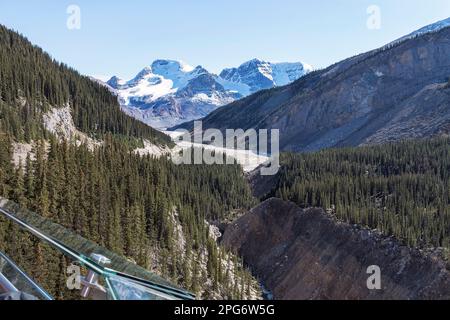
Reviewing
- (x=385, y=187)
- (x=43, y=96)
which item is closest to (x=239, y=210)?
(x=385, y=187)

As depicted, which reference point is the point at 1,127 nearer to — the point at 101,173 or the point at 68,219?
the point at 101,173

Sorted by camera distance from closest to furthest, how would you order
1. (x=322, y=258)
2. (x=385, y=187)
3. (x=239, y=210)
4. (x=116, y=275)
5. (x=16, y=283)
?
1. (x=116, y=275)
2. (x=16, y=283)
3. (x=322, y=258)
4. (x=385, y=187)
5. (x=239, y=210)

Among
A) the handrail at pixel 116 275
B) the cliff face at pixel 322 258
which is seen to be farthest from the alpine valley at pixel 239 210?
the handrail at pixel 116 275

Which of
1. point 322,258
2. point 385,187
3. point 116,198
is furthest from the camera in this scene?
point 385,187

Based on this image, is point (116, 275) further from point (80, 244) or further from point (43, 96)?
point (43, 96)

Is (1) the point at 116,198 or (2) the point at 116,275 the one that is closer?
(2) the point at 116,275

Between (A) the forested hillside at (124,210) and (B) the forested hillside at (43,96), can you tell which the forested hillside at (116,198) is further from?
(B) the forested hillside at (43,96)

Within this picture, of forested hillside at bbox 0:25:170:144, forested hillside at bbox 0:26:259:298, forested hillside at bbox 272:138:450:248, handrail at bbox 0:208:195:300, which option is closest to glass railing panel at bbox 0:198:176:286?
handrail at bbox 0:208:195:300
